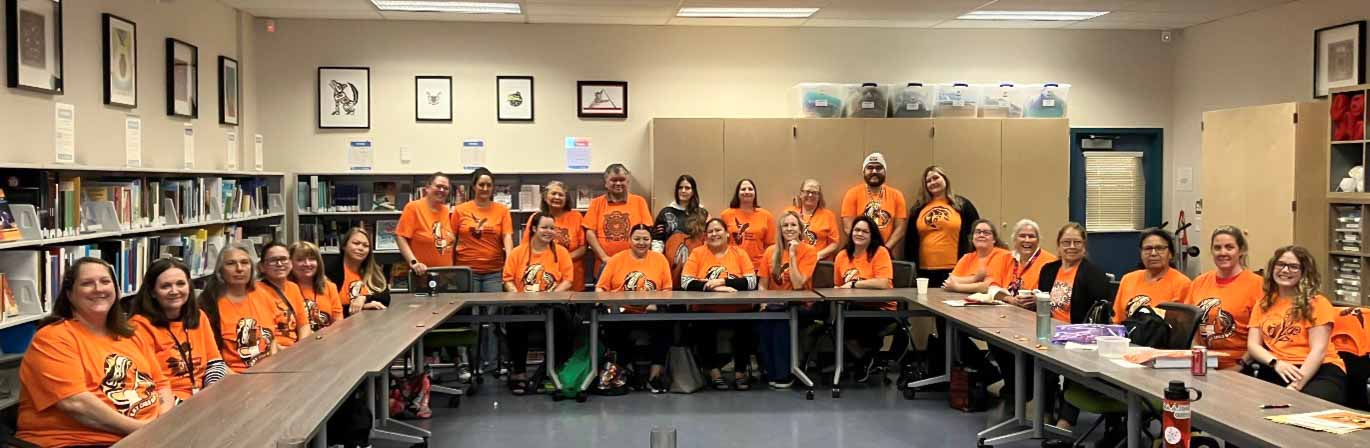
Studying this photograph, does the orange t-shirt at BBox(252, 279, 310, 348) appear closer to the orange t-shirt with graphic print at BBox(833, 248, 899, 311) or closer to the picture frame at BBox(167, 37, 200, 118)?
the picture frame at BBox(167, 37, 200, 118)

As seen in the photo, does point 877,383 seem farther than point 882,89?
No

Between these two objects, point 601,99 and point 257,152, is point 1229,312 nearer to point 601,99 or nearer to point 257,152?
point 601,99

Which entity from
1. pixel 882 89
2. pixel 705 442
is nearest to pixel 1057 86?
pixel 882 89

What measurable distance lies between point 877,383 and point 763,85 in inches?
115

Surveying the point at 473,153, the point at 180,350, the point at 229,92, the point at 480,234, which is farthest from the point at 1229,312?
the point at 229,92

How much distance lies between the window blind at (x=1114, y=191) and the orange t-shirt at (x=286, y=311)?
669 cm

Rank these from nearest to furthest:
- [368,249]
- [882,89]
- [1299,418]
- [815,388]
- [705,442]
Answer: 1. [1299,418]
2. [705,442]
3. [368,249]
4. [815,388]
5. [882,89]

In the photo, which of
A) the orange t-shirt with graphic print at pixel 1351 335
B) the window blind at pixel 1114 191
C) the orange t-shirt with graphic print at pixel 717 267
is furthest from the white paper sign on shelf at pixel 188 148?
the window blind at pixel 1114 191

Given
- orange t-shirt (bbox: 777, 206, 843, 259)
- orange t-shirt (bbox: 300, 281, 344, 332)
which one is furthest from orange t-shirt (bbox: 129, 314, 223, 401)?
orange t-shirt (bbox: 777, 206, 843, 259)

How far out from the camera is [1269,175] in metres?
7.47

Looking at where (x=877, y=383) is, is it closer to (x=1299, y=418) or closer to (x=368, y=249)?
(x=368, y=249)

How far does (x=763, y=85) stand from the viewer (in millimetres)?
8781

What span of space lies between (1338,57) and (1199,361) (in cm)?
476

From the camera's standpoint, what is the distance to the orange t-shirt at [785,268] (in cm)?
722
